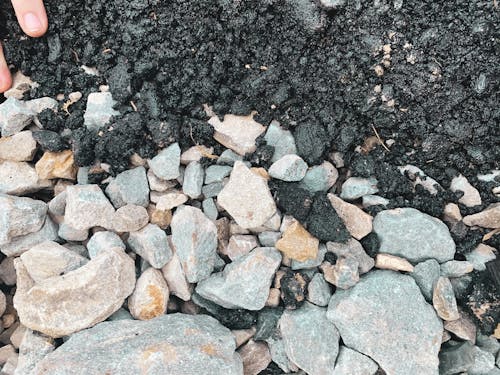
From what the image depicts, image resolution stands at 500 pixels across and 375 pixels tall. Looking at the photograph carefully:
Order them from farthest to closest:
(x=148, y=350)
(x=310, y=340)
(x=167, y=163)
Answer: (x=167, y=163), (x=310, y=340), (x=148, y=350)

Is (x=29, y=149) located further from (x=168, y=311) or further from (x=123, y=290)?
(x=168, y=311)

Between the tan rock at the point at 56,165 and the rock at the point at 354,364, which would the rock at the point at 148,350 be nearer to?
the rock at the point at 354,364

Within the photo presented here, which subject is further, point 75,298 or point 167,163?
point 167,163

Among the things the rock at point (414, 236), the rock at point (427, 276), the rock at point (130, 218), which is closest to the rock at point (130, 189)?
the rock at point (130, 218)

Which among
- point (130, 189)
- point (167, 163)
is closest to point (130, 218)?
point (130, 189)

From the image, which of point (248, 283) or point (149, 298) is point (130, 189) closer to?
point (149, 298)
